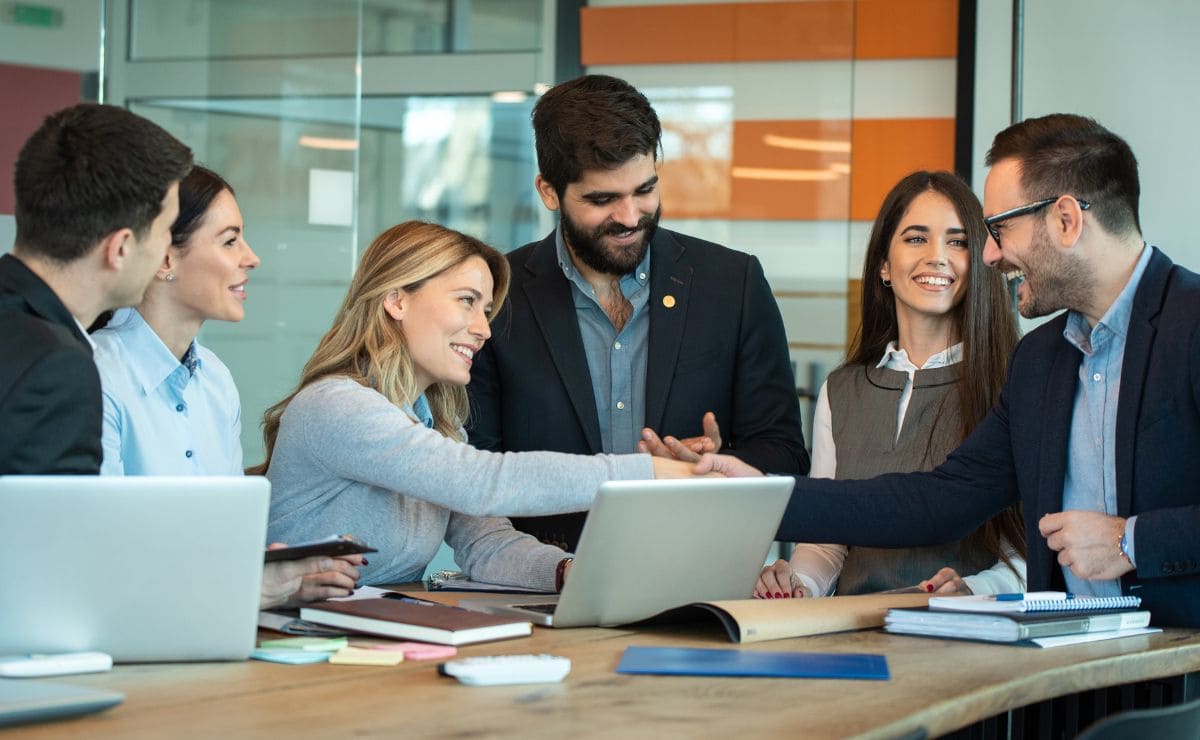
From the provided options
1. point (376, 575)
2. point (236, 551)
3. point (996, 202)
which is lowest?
point (376, 575)

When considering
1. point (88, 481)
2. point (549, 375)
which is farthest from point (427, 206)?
point (88, 481)

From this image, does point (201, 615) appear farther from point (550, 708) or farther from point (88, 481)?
point (550, 708)

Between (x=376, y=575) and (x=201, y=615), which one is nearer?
(x=201, y=615)

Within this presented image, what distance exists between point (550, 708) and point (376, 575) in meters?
1.19

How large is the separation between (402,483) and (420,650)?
641 millimetres

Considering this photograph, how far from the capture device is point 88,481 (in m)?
1.98

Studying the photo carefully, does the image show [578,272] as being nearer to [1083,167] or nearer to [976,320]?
[976,320]

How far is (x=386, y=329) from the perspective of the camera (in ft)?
10.4

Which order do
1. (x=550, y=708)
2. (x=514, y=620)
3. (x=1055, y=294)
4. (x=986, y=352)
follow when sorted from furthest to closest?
(x=986, y=352) < (x=1055, y=294) < (x=514, y=620) < (x=550, y=708)

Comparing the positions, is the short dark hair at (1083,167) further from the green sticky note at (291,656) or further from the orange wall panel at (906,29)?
the orange wall panel at (906,29)

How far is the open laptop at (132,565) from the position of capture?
77.9 inches

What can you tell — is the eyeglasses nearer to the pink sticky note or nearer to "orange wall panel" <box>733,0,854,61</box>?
the pink sticky note

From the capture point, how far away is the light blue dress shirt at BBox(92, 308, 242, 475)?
2975mm

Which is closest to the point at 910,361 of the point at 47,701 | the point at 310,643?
the point at 310,643
